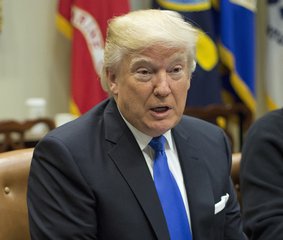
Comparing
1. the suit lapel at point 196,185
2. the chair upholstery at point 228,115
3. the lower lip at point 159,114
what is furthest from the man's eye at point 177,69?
the chair upholstery at point 228,115

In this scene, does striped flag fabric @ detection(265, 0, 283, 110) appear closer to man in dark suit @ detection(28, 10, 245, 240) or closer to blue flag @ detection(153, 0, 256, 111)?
blue flag @ detection(153, 0, 256, 111)

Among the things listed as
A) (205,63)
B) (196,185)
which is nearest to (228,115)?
(205,63)

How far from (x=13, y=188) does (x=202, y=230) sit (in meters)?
0.59

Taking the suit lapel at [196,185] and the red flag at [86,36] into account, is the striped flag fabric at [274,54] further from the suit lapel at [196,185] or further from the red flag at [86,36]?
the suit lapel at [196,185]

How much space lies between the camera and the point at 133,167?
1.66 m

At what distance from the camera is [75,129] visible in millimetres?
1667

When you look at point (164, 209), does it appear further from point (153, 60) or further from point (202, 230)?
point (153, 60)

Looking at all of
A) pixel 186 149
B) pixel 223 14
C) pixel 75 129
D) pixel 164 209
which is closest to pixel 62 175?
pixel 75 129

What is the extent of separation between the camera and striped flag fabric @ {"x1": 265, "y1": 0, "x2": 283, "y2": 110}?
463 centimetres

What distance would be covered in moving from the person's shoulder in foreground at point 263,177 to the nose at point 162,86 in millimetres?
503

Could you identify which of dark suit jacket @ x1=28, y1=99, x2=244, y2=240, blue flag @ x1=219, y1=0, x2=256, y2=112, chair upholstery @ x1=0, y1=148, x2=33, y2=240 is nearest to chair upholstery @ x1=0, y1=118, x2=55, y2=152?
chair upholstery @ x1=0, y1=148, x2=33, y2=240

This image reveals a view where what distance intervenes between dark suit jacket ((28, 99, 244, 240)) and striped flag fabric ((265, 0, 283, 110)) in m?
3.08

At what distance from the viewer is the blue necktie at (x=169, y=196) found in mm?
1659

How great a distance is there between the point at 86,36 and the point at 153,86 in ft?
8.09
